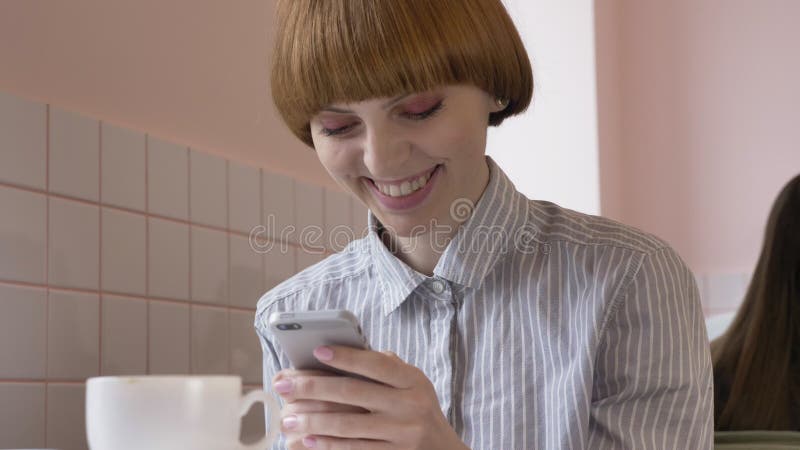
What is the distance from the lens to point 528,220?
1255 millimetres

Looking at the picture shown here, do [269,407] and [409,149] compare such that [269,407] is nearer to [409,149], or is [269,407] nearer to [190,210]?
[409,149]

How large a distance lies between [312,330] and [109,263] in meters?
0.85

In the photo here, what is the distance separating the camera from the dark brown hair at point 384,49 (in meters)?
1.05

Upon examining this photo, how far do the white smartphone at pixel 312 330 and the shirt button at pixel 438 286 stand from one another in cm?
38

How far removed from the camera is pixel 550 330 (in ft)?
3.88

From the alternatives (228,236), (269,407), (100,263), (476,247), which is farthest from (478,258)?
(228,236)

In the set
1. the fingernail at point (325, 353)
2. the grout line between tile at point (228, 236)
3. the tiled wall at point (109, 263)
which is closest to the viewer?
the fingernail at point (325, 353)

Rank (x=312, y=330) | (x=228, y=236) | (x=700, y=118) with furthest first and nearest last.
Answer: (x=700, y=118), (x=228, y=236), (x=312, y=330)

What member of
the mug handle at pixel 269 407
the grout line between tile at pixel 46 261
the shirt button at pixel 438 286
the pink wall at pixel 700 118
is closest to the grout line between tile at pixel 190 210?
the grout line between tile at pixel 46 261

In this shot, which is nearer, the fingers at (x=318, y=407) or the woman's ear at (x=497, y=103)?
the fingers at (x=318, y=407)

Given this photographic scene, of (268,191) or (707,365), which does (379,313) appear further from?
(268,191)

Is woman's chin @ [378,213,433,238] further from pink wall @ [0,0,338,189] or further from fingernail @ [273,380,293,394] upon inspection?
pink wall @ [0,0,338,189]

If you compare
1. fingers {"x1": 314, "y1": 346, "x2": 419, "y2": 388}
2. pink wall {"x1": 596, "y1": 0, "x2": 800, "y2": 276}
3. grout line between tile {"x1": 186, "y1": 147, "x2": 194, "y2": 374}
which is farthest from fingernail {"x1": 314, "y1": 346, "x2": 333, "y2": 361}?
pink wall {"x1": 596, "y1": 0, "x2": 800, "y2": 276}

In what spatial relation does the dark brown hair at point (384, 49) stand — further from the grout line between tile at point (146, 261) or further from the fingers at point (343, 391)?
the grout line between tile at point (146, 261)
